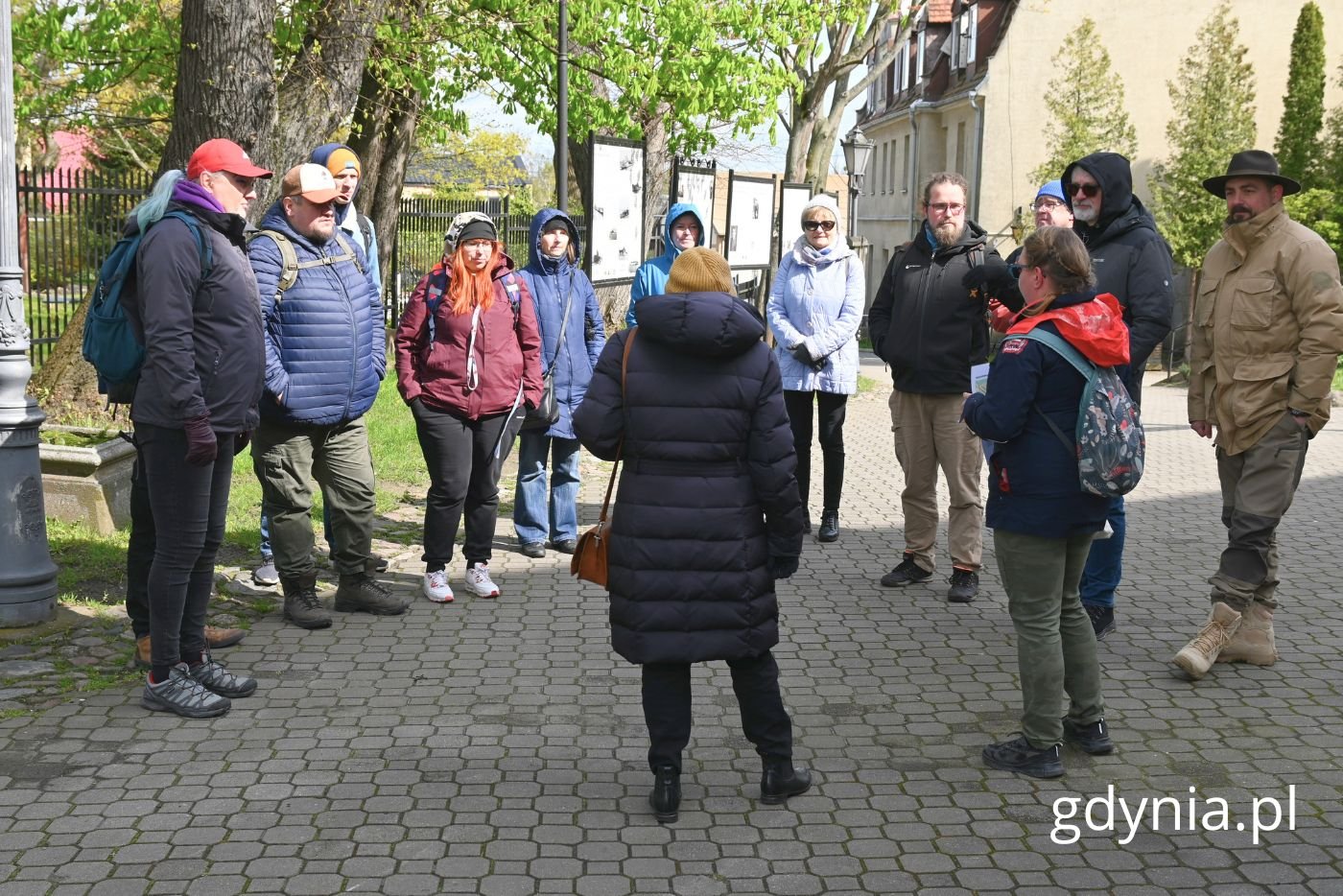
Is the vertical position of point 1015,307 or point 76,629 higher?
point 1015,307

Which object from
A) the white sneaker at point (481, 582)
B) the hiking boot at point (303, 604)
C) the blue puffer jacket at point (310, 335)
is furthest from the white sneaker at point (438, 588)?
the blue puffer jacket at point (310, 335)

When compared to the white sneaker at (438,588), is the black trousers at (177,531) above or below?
above

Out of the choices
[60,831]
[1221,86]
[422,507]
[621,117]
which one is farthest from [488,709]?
[1221,86]

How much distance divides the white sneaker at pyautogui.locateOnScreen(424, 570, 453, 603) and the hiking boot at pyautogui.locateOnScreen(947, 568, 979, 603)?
251 cm

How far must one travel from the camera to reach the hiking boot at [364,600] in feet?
22.4

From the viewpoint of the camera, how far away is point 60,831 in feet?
13.9

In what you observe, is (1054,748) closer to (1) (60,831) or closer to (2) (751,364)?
(2) (751,364)

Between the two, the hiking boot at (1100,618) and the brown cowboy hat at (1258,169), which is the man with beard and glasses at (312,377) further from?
the brown cowboy hat at (1258,169)

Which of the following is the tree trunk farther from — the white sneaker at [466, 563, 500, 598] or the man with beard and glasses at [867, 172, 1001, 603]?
the man with beard and glasses at [867, 172, 1001, 603]

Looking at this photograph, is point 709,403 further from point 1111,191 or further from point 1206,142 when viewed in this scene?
point 1206,142

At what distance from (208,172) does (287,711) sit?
2.03 meters

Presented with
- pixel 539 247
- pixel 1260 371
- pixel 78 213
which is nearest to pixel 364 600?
pixel 539 247

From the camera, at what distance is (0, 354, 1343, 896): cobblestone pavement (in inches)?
159

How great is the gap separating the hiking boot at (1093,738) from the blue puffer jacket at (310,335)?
3.39m
